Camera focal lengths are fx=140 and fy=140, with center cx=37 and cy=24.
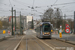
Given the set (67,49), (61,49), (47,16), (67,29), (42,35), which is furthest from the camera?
(47,16)

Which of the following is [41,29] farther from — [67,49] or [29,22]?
[29,22]

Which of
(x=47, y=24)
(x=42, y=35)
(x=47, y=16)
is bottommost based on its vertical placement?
(x=42, y=35)

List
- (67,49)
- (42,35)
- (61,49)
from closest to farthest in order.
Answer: (67,49), (61,49), (42,35)

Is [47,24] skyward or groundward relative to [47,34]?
skyward

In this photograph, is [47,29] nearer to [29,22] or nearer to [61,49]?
[61,49]

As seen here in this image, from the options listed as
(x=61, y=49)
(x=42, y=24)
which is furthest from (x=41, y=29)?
(x=61, y=49)

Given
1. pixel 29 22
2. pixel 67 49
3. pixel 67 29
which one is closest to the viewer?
pixel 67 49

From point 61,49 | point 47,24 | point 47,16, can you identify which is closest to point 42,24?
point 47,24

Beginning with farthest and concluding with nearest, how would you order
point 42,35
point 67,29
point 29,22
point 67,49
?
point 29,22 → point 42,35 → point 67,29 → point 67,49

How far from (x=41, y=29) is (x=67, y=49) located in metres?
23.3

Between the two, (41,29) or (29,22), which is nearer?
(41,29)

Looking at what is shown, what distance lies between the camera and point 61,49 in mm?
6137

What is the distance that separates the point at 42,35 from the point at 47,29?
1637mm

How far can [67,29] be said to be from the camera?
22.7m
